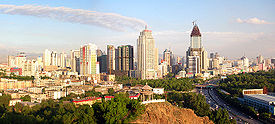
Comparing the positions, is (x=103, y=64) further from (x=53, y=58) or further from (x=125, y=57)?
(x=53, y=58)

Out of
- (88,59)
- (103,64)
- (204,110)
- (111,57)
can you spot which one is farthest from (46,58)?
(204,110)

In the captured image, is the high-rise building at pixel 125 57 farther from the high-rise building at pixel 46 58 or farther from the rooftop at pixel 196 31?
the rooftop at pixel 196 31

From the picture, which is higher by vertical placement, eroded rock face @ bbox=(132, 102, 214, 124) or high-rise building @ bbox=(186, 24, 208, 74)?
high-rise building @ bbox=(186, 24, 208, 74)

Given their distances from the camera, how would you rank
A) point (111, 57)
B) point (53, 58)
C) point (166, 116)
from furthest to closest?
1. point (53, 58)
2. point (111, 57)
3. point (166, 116)

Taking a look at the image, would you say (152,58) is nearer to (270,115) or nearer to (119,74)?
(119,74)

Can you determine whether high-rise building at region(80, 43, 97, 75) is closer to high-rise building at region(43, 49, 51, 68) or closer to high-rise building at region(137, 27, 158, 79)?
high-rise building at region(137, 27, 158, 79)

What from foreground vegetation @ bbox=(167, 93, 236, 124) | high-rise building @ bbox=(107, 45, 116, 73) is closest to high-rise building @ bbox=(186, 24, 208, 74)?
high-rise building @ bbox=(107, 45, 116, 73)

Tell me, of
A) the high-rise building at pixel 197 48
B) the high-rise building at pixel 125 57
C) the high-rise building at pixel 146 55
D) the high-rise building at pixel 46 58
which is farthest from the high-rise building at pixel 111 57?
the high-rise building at pixel 197 48
